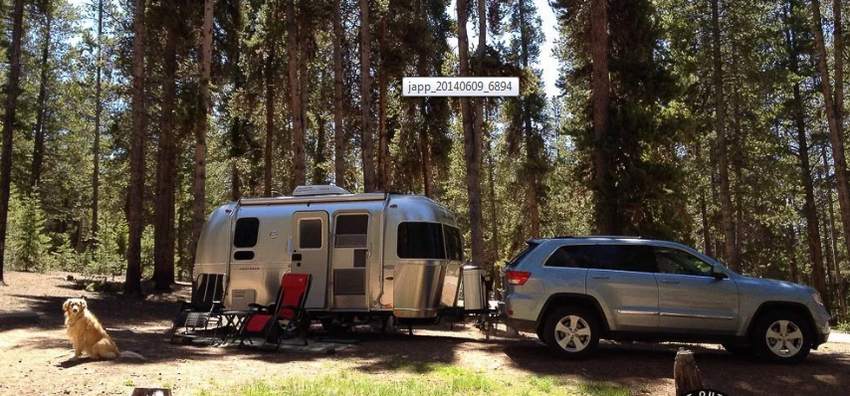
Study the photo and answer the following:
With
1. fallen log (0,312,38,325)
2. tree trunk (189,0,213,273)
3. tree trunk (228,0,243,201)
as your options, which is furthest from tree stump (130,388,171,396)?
tree trunk (228,0,243,201)

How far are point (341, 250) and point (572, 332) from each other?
4.64 m

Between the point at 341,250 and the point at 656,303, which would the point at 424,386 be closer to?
the point at 656,303

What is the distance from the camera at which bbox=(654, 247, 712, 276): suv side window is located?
364 inches

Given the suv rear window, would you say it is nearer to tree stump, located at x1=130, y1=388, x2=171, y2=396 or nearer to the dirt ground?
the dirt ground

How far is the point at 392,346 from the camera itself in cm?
1076

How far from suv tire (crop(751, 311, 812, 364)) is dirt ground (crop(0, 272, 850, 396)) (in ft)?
0.64

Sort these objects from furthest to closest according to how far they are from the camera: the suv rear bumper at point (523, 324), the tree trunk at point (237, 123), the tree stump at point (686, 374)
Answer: the tree trunk at point (237, 123) → the suv rear bumper at point (523, 324) → the tree stump at point (686, 374)

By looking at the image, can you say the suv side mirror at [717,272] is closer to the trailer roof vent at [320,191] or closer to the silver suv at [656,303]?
the silver suv at [656,303]

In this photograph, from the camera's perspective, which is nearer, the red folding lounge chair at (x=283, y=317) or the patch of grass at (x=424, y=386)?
the patch of grass at (x=424, y=386)

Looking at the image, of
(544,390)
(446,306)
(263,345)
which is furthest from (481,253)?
(544,390)

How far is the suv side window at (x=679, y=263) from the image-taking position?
30.3ft

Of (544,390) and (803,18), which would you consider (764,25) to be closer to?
(803,18)

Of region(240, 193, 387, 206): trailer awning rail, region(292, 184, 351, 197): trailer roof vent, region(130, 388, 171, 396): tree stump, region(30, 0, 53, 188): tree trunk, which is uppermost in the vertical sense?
region(30, 0, 53, 188): tree trunk

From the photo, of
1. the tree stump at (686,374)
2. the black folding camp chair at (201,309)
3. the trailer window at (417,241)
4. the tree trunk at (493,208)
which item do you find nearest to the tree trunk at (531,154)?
the tree trunk at (493,208)
